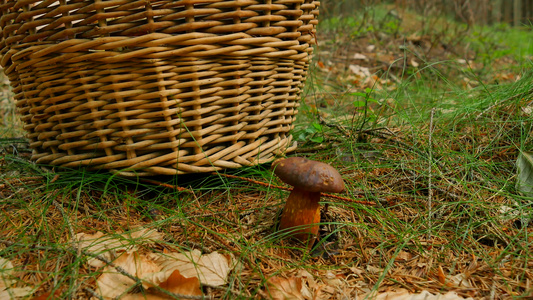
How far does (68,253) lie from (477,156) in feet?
5.04

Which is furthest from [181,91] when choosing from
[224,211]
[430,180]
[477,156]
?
[477,156]

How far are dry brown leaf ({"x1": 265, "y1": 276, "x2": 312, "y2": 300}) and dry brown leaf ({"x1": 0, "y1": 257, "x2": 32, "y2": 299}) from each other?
22.3 inches

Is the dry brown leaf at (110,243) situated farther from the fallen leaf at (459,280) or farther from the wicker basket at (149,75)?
the fallen leaf at (459,280)

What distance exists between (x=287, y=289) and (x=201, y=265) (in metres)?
0.23

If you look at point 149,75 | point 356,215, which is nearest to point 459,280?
point 356,215

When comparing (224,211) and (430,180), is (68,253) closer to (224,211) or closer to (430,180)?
(224,211)

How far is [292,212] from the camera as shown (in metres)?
1.11


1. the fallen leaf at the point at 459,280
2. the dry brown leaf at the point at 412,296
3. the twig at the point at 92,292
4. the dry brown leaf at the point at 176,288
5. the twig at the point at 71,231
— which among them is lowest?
the fallen leaf at the point at 459,280

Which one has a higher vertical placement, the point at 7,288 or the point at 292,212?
the point at 7,288

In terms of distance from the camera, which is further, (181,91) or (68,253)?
(181,91)

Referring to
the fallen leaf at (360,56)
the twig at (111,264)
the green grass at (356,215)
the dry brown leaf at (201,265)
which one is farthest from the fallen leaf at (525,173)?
the fallen leaf at (360,56)

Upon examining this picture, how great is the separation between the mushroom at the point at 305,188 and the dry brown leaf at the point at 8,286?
70 cm

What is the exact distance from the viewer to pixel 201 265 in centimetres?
91

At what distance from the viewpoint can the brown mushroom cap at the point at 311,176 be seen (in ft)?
3.24
